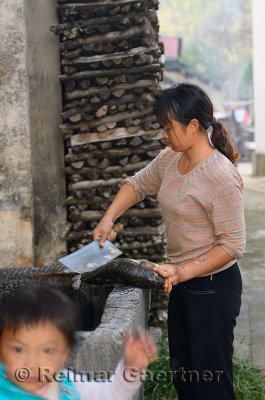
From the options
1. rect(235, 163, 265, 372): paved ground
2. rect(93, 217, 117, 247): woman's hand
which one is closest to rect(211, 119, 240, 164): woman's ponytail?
rect(93, 217, 117, 247): woman's hand

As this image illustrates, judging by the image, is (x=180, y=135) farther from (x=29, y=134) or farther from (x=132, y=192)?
(x=29, y=134)

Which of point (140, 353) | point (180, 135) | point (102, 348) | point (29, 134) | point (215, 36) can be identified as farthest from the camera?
point (215, 36)

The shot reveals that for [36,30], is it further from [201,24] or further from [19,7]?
[201,24]

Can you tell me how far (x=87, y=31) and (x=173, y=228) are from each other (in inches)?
99.6

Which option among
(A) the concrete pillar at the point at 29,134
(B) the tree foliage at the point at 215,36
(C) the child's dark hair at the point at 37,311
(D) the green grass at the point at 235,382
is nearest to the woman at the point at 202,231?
(C) the child's dark hair at the point at 37,311

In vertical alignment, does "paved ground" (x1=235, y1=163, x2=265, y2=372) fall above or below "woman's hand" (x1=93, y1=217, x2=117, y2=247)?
below

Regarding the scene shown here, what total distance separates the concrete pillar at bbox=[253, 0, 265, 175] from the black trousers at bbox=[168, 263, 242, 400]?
13347 millimetres

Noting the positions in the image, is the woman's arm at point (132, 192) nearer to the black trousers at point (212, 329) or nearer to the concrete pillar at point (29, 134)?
the black trousers at point (212, 329)

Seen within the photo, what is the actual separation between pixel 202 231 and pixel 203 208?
113mm

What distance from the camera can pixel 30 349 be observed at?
1793mm

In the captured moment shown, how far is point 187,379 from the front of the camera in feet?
8.93

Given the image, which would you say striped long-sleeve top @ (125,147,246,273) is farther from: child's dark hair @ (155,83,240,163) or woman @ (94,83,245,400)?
child's dark hair @ (155,83,240,163)

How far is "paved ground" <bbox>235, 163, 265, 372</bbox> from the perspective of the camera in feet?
13.8

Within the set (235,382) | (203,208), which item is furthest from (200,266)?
(235,382)
